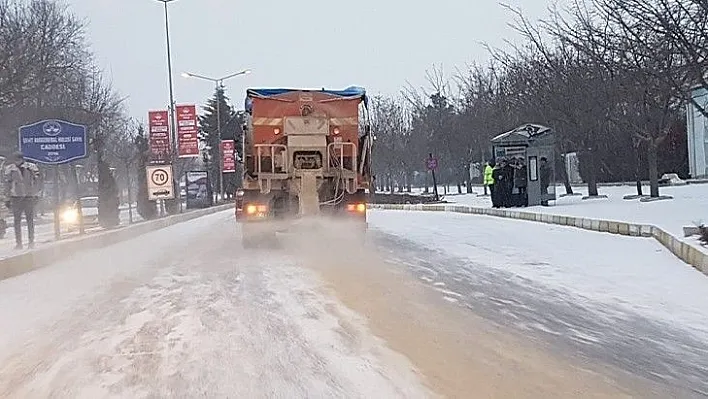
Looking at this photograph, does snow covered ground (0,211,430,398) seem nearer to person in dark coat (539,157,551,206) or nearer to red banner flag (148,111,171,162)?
person in dark coat (539,157,551,206)

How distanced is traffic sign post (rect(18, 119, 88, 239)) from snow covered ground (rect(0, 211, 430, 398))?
6.94m

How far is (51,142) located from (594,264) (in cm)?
1209

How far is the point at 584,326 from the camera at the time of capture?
8500 mm

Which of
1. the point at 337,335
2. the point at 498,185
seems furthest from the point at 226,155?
the point at 337,335

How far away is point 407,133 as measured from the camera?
64.6 m

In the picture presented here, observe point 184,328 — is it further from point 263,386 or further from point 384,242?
A: point 384,242

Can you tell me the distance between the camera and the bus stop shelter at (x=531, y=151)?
30062mm

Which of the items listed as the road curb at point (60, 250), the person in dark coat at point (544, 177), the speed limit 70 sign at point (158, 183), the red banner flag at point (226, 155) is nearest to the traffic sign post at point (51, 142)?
the road curb at point (60, 250)

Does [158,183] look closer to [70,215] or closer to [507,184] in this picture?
[70,215]

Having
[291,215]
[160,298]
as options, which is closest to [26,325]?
[160,298]

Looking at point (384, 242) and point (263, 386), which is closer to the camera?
point (263, 386)

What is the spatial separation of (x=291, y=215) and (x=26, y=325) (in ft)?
34.1

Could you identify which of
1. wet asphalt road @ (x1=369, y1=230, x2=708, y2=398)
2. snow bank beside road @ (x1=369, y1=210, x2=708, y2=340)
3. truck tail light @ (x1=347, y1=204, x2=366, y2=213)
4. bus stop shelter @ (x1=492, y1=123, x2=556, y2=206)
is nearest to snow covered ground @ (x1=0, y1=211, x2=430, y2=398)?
wet asphalt road @ (x1=369, y1=230, x2=708, y2=398)

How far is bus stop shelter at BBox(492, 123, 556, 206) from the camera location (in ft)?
98.6
